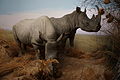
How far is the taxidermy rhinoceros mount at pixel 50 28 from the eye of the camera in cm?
242

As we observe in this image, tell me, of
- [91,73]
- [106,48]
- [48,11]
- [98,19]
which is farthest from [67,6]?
[91,73]

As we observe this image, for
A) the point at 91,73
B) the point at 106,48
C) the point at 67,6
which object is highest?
the point at 67,6

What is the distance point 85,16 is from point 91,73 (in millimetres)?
576

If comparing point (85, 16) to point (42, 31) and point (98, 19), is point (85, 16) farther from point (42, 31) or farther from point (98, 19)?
point (42, 31)

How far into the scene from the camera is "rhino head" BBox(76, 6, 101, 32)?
2.50m

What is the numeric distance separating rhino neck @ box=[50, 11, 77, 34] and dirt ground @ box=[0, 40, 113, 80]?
30cm

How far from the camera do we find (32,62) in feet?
8.11

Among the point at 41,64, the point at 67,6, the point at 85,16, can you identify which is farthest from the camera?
the point at 67,6

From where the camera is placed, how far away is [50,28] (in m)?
2.46

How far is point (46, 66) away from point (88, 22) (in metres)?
0.60

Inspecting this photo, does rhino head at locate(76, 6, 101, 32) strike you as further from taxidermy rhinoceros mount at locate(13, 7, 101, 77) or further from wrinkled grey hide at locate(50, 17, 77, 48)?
wrinkled grey hide at locate(50, 17, 77, 48)

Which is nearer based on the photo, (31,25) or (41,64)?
(41,64)

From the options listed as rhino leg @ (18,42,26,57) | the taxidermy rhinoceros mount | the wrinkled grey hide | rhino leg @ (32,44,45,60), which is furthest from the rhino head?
rhino leg @ (18,42,26,57)

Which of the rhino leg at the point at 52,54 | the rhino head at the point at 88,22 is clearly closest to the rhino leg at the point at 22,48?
the rhino leg at the point at 52,54
